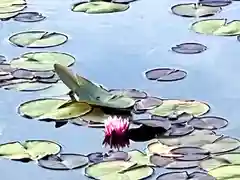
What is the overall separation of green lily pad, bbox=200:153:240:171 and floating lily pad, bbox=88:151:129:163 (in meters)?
0.14

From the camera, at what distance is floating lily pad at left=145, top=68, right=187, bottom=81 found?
1.82m

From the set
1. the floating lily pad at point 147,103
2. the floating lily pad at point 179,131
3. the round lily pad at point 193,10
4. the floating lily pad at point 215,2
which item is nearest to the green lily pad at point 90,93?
the floating lily pad at point 147,103

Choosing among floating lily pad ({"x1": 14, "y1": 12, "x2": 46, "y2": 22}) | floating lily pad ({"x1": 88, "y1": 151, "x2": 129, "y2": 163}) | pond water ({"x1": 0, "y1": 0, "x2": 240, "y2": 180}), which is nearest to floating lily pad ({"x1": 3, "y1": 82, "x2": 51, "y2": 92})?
pond water ({"x1": 0, "y1": 0, "x2": 240, "y2": 180})

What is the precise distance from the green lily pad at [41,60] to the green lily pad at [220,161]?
576 millimetres

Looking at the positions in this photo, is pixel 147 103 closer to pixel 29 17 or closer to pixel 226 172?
pixel 226 172

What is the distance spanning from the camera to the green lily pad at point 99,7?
7.41 feet

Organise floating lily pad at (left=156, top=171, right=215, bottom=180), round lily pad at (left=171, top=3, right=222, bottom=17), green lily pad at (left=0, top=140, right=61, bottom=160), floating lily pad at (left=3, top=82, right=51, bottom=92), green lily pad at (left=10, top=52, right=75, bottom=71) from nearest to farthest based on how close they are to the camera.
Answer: floating lily pad at (left=156, top=171, right=215, bottom=180), green lily pad at (left=0, top=140, right=61, bottom=160), floating lily pad at (left=3, top=82, right=51, bottom=92), green lily pad at (left=10, top=52, right=75, bottom=71), round lily pad at (left=171, top=3, right=222, bottom=17)

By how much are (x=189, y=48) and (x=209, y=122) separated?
1.40 feet

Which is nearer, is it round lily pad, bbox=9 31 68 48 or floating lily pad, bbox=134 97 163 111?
floating lily pad, bbox=134 97 163 111

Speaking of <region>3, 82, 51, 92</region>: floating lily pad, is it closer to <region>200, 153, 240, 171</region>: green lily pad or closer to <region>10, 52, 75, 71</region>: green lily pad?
<region>10, 52, 75, 71</region>: green lily pad

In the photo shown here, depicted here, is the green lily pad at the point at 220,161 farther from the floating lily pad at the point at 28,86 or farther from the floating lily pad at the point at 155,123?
the floating lily pad at the point at 28,86

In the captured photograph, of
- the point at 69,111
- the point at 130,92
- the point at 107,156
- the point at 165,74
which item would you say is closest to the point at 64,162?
the point at 107,156

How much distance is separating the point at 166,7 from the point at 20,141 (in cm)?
82

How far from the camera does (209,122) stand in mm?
1595
